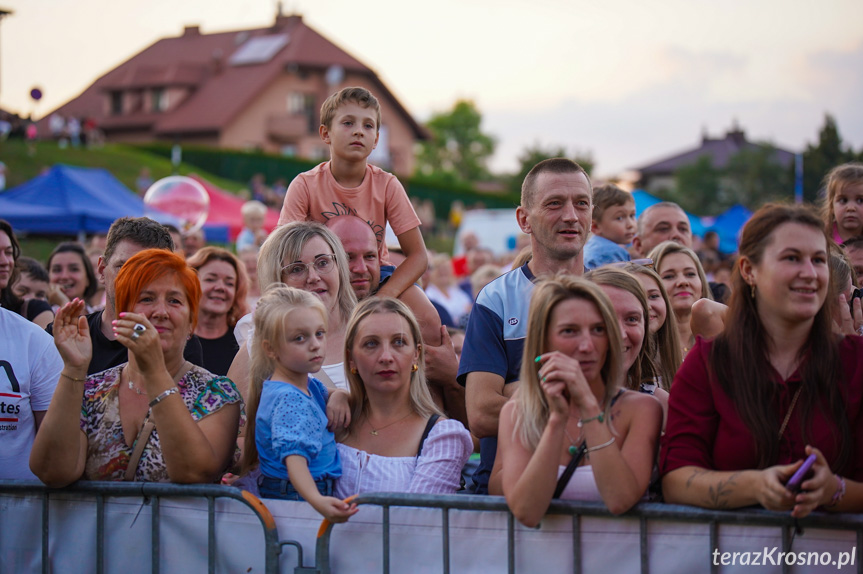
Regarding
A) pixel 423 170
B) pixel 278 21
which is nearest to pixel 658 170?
pixel 423 170

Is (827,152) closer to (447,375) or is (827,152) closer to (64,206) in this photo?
(64,206)

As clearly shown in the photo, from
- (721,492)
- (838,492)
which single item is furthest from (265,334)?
(838,492)

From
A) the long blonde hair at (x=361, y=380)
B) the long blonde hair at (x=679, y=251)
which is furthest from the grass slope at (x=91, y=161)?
the long blonde hair at (x=361, y=380)

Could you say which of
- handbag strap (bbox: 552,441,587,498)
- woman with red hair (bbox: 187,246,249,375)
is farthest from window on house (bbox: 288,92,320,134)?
handbag strap (bbox: 552,441,587,498)

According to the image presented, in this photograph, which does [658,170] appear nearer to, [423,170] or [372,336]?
[423,170]

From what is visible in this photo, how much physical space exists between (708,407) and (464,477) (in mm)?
1441

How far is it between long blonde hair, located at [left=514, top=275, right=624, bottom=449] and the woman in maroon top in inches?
9.0

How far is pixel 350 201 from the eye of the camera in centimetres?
500

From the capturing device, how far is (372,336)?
143 inches

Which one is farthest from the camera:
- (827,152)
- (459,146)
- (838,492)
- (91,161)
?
(459,146)

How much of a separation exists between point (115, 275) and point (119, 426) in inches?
41.1

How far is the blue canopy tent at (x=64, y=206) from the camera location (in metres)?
14.5

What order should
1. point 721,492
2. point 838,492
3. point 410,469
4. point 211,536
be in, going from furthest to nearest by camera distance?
point 410,469, point 211,536, point 721,492, point 838,492

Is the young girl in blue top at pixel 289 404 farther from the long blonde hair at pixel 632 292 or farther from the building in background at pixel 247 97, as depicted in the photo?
the building in background at pixel 247 97
